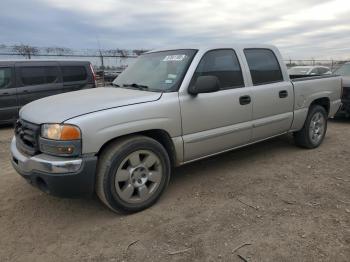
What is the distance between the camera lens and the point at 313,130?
5.96 metres

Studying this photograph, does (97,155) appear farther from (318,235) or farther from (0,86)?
(0,86)

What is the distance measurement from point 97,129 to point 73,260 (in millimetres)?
1158

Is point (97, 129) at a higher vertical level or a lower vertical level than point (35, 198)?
higher

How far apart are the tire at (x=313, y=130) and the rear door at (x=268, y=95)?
552mm

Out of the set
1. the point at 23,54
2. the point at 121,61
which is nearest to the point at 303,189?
the point at 23,54

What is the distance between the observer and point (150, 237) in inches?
127

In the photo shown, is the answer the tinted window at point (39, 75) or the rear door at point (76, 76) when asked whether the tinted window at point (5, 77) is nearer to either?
the tinted window at point (39, 75)

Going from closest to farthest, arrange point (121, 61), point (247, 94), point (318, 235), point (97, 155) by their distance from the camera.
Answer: point (318, 235) → point (97, 155) → point (247, 94) → point (121, 61)

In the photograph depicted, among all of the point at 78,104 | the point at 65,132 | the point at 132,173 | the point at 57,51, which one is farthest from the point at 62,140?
the point at 57,51

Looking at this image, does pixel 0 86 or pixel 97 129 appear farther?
pixel 0 86

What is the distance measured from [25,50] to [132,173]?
1227 centimetres

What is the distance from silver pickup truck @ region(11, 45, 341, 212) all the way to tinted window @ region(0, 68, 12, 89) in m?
5.26

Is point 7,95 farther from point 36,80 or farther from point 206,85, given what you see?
Answer: point 206,85

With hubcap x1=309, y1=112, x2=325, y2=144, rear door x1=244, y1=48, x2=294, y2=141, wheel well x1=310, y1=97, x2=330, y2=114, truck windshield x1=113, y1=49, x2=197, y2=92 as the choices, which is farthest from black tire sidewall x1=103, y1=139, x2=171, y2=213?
wheel well x1=310, y1=97, x2=330, y2=114
